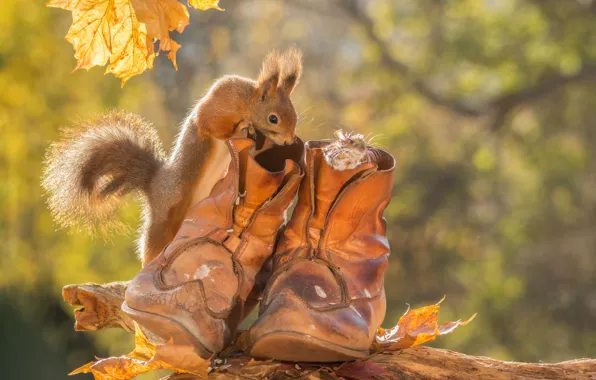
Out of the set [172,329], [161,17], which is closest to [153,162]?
[161,17]

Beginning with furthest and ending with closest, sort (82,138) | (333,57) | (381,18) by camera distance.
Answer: (381,18) → (333,57) → (82,138)

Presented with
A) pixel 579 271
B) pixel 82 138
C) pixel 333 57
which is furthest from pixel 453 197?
pixel 82 138

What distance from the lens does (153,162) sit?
5.75 feet

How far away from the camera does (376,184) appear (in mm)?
1177

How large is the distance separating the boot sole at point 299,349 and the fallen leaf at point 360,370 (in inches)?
0.6

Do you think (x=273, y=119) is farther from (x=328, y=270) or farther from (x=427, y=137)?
(x=427, y=137)

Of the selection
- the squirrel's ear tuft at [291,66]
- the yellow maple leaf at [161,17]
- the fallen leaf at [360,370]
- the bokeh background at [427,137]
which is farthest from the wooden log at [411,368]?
the bokeh background at [427,137]

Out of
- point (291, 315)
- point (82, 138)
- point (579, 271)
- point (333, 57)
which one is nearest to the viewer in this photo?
point (291, 315)

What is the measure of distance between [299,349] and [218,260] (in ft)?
0.62

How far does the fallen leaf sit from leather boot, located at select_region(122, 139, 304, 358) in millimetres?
181

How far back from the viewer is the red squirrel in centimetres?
167

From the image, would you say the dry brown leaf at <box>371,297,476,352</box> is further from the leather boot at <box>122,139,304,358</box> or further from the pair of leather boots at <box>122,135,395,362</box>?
the leather boot at <box>122,139,304,358</box>

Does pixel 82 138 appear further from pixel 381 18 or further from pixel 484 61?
pixel 381 18

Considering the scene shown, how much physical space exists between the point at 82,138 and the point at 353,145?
2.64 feet
